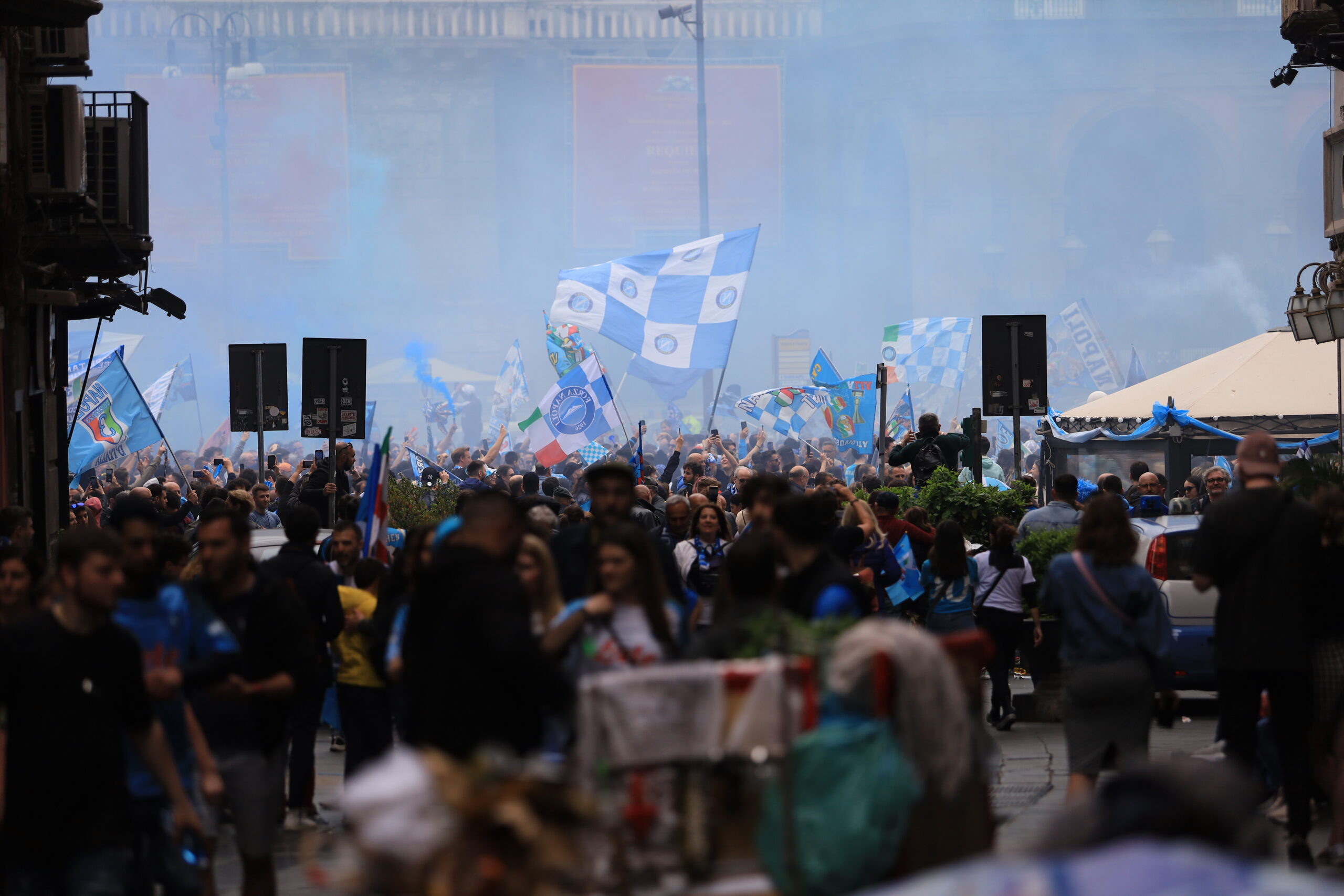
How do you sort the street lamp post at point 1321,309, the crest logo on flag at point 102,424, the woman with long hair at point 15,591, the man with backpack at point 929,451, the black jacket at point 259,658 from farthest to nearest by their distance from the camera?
1. the crest logo on flag at point 102,424
2. the man with backpack at point 929,451
3. the street lamp post at point 1321,309
4. the woman with long hair at point 15,591
5. the black jacket at point 259,658

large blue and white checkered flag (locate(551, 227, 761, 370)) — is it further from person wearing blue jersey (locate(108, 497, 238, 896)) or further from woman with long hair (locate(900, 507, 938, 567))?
person wearing blue jersey (locate(108, 497, 238, 896))

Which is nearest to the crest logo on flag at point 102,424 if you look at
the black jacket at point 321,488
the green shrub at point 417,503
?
the green shrub at point 417,503

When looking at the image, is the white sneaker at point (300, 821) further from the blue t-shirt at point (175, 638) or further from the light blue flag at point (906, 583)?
the light blue flag at point (906, 583)

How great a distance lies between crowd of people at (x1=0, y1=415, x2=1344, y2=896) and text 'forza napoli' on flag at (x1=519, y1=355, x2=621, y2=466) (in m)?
12.9

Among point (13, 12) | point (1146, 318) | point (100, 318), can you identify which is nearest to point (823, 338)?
point (1146, 318)

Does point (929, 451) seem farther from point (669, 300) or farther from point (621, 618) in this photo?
point (621, 618)

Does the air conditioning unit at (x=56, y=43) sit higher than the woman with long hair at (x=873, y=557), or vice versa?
the air conditioning unit at (x=56, y=43)

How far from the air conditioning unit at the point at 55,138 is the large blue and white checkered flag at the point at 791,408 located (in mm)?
12620

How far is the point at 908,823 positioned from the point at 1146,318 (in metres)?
61.1

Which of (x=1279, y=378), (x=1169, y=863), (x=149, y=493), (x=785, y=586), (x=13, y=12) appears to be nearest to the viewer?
(x=1169, y=863)

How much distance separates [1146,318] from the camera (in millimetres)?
62125

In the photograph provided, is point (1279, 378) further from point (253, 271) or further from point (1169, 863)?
point (253, 271)

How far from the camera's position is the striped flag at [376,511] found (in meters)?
8.60

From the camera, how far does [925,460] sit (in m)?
15.2
